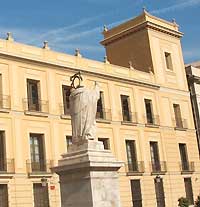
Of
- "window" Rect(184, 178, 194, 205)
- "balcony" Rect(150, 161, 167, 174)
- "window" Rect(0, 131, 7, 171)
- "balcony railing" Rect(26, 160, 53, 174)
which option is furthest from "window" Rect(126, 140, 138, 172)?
"window" Rect(0, 131, 7, 171)

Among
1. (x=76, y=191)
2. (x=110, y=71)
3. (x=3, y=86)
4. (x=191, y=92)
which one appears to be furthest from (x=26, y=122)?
(x=191, y=92)

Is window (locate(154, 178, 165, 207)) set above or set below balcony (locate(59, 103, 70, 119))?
below

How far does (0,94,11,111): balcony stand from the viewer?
24188 millimetres

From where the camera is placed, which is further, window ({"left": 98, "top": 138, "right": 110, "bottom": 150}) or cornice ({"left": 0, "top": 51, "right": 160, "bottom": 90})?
window ({"left": 98, "top": 138, "right": 110, "bottom": 150})

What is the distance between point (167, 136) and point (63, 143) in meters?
9.77

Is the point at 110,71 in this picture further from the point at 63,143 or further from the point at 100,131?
the point at 63,143

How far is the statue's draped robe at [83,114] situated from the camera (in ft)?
35.9

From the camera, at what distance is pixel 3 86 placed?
2466 centimetres

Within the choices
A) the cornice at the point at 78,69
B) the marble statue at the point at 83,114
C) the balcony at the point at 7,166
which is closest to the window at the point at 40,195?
the balcony at the point at 7,166

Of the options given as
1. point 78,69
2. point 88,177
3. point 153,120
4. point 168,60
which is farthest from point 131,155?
point 88,177

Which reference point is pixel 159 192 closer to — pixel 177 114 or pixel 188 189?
pixel 188 189

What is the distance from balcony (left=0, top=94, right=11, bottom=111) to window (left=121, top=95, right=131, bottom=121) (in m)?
9.00

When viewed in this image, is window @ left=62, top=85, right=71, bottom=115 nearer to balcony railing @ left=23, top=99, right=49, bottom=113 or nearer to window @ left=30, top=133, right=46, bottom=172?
balcony railing @ left=23, top=99, right=49, bottom=113

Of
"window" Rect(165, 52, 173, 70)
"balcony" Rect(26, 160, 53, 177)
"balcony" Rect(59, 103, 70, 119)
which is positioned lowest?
"balcony" Rect(26, 160, 53, 177)
